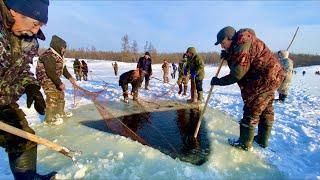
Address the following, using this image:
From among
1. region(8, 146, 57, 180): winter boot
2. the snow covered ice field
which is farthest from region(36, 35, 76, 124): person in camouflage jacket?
region(8, 146, 57, 180): winter boot

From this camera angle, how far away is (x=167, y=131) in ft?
21.4

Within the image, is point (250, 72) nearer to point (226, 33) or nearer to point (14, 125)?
point (226, 33)

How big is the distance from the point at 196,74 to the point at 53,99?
16.8 ft

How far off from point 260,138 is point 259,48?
61.0 inches

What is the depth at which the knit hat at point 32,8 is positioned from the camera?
119 inches

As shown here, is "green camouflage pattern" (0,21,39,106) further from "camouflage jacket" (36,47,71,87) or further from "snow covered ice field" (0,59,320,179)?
"camouflage jacket" (36,47,71,87)

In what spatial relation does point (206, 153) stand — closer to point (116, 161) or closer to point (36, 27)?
point (116, 161)

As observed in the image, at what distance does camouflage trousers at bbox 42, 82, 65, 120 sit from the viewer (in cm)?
730

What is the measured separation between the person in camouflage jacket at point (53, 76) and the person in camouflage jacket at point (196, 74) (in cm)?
476

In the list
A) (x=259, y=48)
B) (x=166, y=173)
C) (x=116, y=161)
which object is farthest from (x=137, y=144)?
(x=259, y=48)

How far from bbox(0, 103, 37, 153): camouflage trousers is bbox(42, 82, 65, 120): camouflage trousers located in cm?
381

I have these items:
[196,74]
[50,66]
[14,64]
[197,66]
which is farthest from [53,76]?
[197,66]

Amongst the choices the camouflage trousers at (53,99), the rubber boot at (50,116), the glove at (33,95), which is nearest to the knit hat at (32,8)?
the glove at (33,95)

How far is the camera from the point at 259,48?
203 inches
